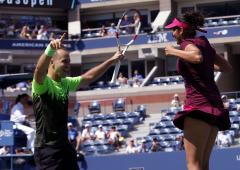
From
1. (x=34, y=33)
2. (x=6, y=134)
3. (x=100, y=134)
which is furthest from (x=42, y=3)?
(x=6, y=134)

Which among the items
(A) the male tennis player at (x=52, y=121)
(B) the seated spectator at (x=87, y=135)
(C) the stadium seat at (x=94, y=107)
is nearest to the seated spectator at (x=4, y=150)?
(B) the seated spectator at (x=87, y=135)

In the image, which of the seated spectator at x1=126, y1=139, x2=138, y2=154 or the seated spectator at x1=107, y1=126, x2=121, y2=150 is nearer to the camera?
the seated spectator at x1=126, y1=139, x2=138, y2=154

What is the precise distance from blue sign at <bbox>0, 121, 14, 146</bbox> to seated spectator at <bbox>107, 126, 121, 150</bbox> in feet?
27.2

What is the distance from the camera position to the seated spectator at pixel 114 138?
2469 cm

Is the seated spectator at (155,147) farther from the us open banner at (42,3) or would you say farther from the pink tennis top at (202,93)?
the us open banner at (42,3)

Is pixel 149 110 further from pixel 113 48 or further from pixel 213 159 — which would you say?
pixel 213 159

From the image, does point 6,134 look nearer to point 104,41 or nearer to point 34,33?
point 104,41

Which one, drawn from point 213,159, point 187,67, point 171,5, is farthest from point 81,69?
point 187,67

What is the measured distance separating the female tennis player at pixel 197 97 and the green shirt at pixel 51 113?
1.00 metres

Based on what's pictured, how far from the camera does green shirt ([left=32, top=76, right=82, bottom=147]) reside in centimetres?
645

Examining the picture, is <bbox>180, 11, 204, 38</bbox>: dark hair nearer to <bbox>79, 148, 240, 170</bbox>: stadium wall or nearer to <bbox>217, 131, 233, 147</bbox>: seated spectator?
<bbox>79, 148, 240, 170</bbox>: stadium wall

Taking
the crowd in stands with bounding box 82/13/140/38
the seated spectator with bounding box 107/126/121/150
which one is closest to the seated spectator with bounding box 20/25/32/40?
the crowd in stands with bounding box 82/13/140/38

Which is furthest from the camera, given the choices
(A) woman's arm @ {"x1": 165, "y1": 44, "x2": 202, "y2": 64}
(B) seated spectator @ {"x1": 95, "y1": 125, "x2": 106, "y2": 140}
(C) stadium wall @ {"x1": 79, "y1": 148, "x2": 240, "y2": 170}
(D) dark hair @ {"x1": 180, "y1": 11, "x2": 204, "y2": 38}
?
(B) seated spectator @ {"x1": 95, "y1": 125, "x2": 106, "y2": 140}

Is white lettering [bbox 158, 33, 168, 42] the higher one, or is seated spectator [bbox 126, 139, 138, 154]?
white lettering [bbox 158, 33, 168, 42]
